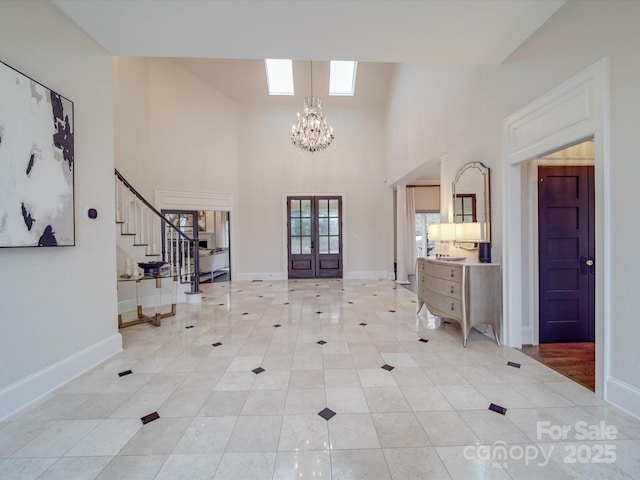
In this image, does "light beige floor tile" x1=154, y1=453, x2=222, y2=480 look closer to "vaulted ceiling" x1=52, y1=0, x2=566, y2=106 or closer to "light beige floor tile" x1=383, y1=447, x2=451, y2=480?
"light beige floor tile" x1=383, y1=447, x2=451, y2=480

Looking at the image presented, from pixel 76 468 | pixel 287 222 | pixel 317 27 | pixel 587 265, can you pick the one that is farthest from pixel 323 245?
pixel 76 468

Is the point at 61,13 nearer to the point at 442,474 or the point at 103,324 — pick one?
the point at 103,324

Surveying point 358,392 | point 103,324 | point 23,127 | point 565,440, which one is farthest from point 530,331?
point 23,127

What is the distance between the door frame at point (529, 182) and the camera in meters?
1.99

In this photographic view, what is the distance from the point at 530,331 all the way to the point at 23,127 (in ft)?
17.1

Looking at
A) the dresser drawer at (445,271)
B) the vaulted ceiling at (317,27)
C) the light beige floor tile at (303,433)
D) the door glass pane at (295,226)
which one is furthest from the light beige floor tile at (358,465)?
the door glass pane at (295,226)

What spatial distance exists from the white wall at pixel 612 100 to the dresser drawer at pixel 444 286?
2.03 feet

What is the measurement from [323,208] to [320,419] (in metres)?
6.38

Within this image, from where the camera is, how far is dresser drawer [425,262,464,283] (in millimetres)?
3136

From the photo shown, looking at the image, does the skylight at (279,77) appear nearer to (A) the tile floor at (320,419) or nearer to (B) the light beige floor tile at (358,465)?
(A) the tile floor at (320,419)

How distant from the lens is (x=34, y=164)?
210 centimetres

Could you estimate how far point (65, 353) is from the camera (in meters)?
2.40

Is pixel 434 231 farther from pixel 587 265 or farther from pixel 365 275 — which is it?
pixel 365 275

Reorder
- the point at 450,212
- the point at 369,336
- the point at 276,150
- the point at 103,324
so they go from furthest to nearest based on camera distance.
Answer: the point at 276,150, the point at 450,212, the point at 369,336, the point at 103,324
